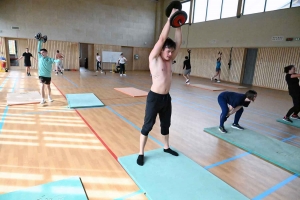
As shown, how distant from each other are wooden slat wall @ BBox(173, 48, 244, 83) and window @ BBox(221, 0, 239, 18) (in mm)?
2169

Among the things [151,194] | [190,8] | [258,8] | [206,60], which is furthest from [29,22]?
[151,194]

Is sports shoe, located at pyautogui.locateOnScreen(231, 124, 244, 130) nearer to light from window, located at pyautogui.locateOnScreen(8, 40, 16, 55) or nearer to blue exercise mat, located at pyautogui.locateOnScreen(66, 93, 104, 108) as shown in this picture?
blue exercise mat, located at pyautogui.locateOnScreen(66, 93, 104, 108)

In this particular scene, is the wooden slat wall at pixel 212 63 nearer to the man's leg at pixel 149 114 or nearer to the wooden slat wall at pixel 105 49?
the wooden slat wall at pixel 105 49

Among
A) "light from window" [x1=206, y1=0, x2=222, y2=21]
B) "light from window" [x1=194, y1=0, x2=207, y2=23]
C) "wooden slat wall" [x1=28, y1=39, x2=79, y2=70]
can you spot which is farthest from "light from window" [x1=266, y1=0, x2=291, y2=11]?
"wooden slat wall" [x1=28, y1=39, x2=79, y2=70]

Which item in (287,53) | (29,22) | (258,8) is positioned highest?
(258,8)

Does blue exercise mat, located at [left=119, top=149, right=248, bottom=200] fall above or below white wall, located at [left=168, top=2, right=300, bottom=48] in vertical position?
below

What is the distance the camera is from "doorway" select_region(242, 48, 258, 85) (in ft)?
39.5

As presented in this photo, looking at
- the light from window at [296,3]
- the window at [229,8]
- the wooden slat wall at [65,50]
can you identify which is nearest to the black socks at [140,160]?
the light from window at [296,3]

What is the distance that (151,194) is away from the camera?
1979 millimetres

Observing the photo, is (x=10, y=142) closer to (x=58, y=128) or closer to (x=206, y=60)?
(x=58, y=128)

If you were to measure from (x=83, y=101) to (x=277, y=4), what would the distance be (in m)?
11.0

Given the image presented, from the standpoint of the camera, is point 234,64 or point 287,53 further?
point 234,64

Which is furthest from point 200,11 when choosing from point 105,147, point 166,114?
point 105,147

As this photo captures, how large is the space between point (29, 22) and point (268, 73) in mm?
15674
